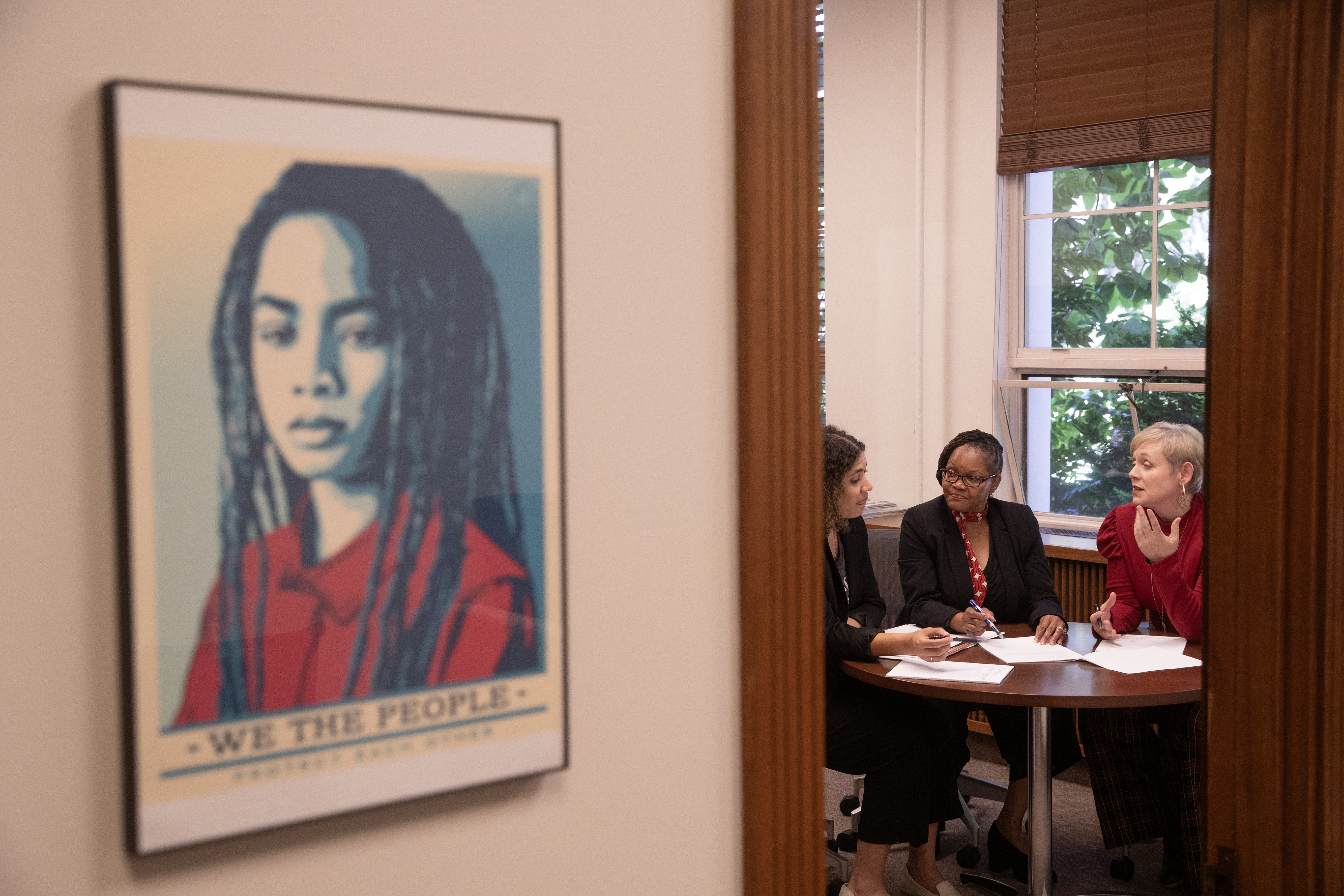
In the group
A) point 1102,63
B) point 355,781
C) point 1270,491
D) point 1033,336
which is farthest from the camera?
point 1033,336

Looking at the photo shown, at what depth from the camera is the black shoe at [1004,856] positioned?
329 centimetres

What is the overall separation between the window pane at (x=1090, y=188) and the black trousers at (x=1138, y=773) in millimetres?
2073

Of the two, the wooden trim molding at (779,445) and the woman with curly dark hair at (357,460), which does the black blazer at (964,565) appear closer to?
the wooden trim molding at (779,445)

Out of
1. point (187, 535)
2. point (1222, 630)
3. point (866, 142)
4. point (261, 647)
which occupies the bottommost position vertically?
point (1222, 630)

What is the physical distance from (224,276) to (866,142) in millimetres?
4125

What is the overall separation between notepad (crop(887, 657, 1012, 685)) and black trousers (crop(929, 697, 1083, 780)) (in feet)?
1.75

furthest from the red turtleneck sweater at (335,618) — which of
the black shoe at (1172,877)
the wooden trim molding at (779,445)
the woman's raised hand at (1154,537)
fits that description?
the black shoe at (1172,877)

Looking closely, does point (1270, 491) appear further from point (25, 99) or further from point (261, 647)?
point (25, 99)

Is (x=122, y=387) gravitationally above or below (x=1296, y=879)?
above

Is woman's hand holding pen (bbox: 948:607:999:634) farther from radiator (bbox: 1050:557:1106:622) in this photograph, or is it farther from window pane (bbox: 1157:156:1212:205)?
window pane (bbox: 1157:156:1212:205)

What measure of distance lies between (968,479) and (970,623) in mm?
493

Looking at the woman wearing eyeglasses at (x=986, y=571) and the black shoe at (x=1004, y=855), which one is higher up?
the woman wearing eyeglasses at (x=986, y=571)

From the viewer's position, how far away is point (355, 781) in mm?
947

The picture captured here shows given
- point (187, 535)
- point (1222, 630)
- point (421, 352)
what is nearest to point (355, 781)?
point (187, 535)
